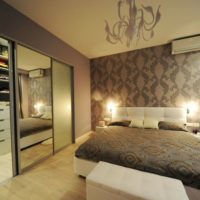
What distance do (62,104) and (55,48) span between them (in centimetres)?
136

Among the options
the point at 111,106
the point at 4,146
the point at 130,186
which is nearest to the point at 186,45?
the point at 111,106

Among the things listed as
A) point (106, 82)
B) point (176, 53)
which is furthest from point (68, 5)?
point (176, 53)

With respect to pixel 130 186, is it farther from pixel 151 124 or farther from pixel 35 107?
pixel 35 107

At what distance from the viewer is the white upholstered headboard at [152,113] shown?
10.6ft

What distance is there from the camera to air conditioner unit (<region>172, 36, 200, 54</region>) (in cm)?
291

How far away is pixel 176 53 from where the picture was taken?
3.21m

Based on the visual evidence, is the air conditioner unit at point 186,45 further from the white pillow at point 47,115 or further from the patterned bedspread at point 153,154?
the white pillow at point 47,115

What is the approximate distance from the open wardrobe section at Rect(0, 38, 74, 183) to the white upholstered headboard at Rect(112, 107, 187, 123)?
4.79ft

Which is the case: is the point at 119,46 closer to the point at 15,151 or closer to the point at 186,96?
the point at 186,96

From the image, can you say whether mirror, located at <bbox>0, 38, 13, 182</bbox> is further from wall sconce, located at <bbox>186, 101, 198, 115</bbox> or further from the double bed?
wall sconce, located at <bbox>186, 101, 198, 115</bbox>

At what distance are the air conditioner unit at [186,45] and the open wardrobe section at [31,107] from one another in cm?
279

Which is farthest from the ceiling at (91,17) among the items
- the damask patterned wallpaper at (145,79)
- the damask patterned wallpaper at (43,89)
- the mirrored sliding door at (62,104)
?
the damask patterned wallpaper at (43,89)

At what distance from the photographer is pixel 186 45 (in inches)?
117

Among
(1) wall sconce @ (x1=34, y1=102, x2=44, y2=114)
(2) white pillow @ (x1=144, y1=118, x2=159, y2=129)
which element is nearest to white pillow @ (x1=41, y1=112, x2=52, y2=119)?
(1) wall sconce @ (x1=34, y1=102, x2=44, y2=114)
